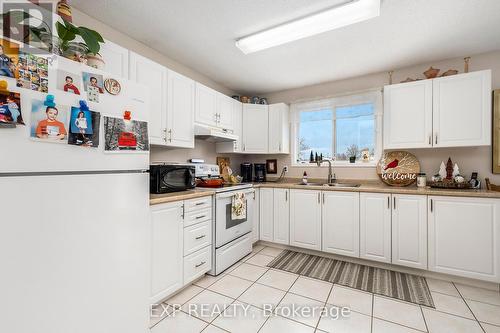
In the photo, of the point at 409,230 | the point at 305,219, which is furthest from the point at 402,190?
the point at 305,219

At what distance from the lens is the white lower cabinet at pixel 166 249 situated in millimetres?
1758

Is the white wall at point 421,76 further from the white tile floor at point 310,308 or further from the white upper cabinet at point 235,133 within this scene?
the white tile floor at point 310,308

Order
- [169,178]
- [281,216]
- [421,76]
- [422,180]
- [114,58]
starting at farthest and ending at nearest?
[281,216] < [421,76] < [422,180] < [169,178] < [114,58]

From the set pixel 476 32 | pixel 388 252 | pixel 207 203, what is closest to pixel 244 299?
pixel 207 203

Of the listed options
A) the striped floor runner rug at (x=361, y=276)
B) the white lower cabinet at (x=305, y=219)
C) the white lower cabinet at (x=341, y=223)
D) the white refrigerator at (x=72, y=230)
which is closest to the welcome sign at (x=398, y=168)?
the white lower cabinet at (x=341, y=223)

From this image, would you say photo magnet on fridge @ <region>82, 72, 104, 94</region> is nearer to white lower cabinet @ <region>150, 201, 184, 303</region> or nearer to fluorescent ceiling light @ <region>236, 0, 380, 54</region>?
white lower cabinet @ <region>150, 201, 184, 303</region>

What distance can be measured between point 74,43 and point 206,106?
5.45 ft

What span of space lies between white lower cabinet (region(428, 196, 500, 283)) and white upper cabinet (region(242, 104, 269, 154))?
2.34 meters

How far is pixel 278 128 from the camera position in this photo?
3574 millimetres

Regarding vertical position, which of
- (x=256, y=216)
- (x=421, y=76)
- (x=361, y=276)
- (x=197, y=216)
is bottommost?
(x=361, y=276)

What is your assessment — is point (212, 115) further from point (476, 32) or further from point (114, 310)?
point (476, 32)

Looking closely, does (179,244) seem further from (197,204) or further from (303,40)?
(303,40)

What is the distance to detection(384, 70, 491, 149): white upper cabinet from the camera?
2.30m

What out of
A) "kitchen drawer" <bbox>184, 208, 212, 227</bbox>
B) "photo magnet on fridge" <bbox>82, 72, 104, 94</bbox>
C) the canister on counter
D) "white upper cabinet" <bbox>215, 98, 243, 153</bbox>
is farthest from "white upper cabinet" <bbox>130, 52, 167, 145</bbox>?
the canister on counter
